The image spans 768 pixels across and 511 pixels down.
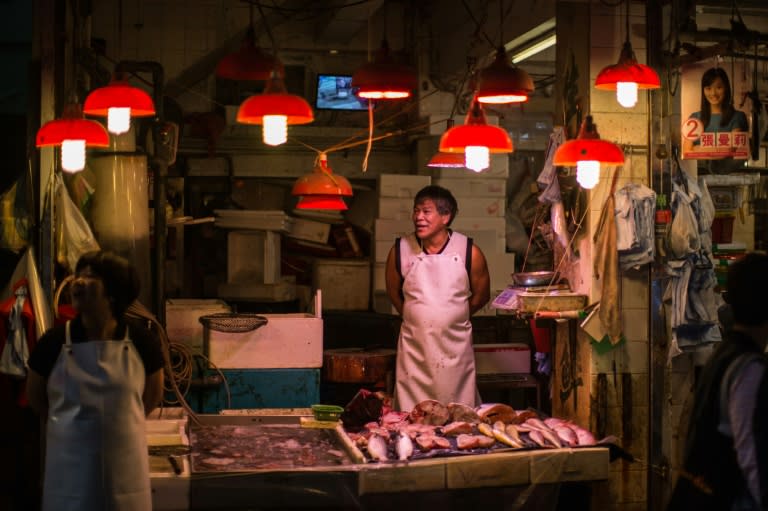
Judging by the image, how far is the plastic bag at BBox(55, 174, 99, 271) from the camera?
763 centimetres

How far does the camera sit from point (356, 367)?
9227mm

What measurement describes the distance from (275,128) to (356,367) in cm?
400

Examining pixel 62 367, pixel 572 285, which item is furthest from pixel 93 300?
pixel 572 285

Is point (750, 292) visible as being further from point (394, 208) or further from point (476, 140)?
point (394, 208)

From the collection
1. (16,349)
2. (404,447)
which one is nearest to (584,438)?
(404,447)

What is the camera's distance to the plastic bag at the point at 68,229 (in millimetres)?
7629

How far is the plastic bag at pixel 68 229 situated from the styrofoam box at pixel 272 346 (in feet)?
3.90

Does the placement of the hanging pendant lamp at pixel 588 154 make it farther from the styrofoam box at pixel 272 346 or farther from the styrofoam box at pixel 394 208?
the styrofoam box at pixel 394 208

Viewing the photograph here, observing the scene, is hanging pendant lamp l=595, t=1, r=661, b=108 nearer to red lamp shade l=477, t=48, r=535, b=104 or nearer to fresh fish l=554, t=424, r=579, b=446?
red lamp shade l=477, t=48, r=535, b=104

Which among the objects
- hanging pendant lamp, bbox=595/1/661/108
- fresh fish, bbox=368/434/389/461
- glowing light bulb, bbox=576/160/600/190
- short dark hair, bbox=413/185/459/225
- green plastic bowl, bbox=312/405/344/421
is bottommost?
fresh fish, bbox=368/434/389/461

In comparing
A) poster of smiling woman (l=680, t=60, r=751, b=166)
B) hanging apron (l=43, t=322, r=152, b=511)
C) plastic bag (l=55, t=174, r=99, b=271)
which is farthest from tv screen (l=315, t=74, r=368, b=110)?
hanging apron (l=43, t=322, r=152, b=511)

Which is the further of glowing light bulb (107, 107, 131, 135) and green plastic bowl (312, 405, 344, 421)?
green plastic bowl (312, 405, 344, 421)

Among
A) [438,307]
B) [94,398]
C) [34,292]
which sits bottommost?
[94,398]

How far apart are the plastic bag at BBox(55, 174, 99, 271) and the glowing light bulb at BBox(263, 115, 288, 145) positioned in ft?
8.56
